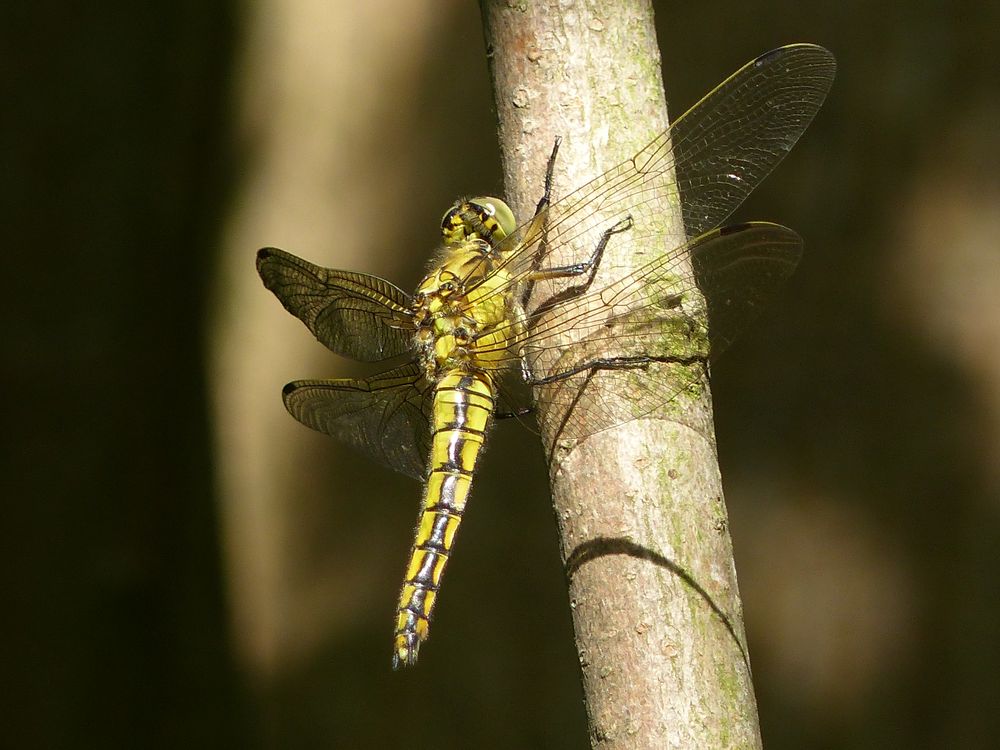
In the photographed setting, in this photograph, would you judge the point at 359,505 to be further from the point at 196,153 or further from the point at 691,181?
the point at 691,181

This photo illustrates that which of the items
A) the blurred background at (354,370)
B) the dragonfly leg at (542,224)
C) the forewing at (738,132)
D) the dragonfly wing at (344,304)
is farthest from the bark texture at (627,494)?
the blurred background at (354,370)

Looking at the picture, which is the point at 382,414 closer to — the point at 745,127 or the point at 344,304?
the point at 344,304

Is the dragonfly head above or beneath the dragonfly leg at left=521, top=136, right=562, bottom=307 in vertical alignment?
above

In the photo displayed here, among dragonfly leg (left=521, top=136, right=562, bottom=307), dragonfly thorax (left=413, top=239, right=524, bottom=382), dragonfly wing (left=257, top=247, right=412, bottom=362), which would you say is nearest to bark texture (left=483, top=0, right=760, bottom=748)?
dragonfly leg (left=521, top=136, right=562, bottom=307)

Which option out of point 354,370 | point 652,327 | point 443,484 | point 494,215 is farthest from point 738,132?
point 354,370

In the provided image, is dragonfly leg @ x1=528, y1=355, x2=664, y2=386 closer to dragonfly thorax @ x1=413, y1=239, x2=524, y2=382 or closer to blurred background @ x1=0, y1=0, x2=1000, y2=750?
dragonfly thorax @ x1=413, y1=239, x2=524, y2=382

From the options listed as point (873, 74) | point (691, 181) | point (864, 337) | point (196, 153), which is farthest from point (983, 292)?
point (196, 153)

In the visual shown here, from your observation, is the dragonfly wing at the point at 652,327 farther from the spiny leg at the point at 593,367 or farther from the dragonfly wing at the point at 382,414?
the dragonfly wing at the point at 382,414
